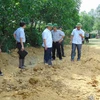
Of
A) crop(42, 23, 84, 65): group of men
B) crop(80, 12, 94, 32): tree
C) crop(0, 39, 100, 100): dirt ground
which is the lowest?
crop(0, 39, 100, 100): dirt ground

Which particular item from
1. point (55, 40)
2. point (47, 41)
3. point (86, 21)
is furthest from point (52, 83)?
point (86, 21)

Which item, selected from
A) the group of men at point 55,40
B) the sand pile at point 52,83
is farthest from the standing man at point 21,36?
the group of men at point 55,40

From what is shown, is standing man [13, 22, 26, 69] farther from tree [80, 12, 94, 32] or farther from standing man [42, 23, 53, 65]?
tree [80, 12, 94, 32]

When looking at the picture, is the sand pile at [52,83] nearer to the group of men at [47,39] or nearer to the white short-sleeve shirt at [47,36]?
the group of men at [47,39]

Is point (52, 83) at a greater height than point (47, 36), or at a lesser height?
lesser

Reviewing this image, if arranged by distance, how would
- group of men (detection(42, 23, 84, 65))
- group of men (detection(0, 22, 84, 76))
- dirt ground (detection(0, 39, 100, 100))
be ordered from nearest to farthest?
dirt ground (detection(0, 39, 100, 100)) < group of men (detection(0, 22, 84, 76)) < group of men (detection(42, 23, 84, 65))

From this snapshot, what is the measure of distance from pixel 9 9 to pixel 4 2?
A: 0.49m

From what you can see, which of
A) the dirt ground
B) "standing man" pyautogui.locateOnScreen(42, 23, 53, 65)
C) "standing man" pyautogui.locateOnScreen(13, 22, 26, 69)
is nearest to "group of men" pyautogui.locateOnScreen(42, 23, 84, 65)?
"standing man" pyautogui.locateOnScreen(42, 23, 53, 65)

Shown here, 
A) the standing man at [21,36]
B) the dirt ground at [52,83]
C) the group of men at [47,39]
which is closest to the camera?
the dirt ground at [52,83]

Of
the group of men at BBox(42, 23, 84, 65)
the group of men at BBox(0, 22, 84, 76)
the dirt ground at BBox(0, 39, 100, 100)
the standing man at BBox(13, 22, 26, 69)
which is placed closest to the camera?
the dirt ground at BBox(0, 39, 100, 100)

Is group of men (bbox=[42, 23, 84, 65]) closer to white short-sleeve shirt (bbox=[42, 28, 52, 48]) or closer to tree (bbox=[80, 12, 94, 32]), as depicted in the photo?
white short-sleeve shirt (bbox=[42, 28, 52, 48])

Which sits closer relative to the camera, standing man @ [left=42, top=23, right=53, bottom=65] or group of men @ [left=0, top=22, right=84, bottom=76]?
group of men @ [left=0, top=22, right=84, bottom=76]

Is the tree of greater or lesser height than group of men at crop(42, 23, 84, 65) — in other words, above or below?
above

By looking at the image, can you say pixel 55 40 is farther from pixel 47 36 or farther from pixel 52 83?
pixel 52 83
